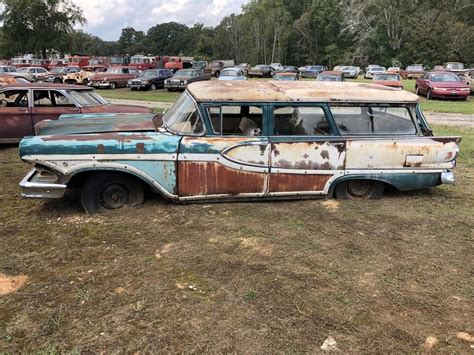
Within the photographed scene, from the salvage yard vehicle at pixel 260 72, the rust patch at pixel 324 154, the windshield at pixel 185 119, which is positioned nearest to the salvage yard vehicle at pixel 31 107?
the windshield at pixel 185 119

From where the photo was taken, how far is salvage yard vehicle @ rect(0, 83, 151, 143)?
8867mm

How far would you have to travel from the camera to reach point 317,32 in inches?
3115

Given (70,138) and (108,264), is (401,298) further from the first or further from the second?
(70,138)

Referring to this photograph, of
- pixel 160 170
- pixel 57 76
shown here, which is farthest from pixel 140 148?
pixel 57 76

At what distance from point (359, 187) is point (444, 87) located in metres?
17.6

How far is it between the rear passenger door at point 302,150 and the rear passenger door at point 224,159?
0.49ft

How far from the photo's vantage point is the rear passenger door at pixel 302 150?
5.14 metres

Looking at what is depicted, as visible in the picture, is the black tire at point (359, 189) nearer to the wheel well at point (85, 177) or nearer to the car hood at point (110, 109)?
the wheel well at point (85, 177)

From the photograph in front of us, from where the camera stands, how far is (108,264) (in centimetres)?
388

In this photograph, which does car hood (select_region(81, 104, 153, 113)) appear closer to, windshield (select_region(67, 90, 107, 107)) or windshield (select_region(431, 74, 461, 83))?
windshield (select_region(67, 90, 107, 107))

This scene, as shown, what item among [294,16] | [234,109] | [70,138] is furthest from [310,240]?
[294,16]

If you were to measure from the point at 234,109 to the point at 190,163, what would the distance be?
934 millimetres

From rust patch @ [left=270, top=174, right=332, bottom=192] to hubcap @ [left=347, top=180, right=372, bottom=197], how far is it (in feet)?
1.65

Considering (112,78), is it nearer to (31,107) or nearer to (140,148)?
(31,107)
